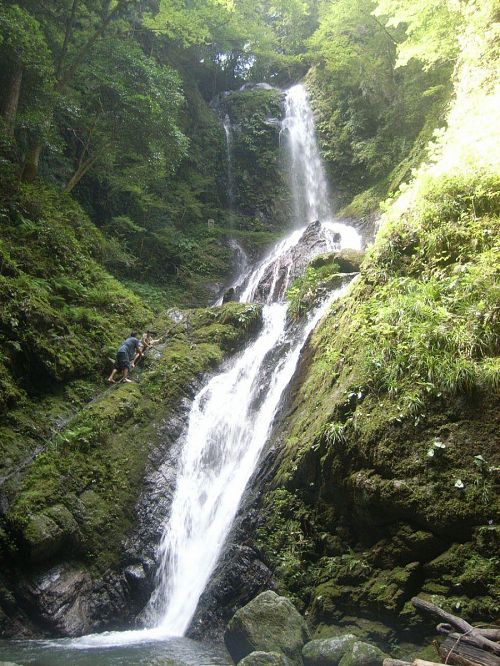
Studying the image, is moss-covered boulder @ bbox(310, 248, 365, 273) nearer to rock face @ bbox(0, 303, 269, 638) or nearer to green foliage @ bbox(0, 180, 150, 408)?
rock face @ bbox(0, 303, 269, 638)

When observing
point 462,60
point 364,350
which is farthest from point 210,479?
point 462,60

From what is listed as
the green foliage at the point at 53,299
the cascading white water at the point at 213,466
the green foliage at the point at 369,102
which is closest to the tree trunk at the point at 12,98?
the green foliage at the point at 53,299

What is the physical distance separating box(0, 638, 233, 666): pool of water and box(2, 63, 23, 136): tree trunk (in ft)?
38.9

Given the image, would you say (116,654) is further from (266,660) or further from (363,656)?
(363,656)

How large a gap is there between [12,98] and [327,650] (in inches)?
549

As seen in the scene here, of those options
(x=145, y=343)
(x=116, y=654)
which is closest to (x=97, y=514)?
(x=116, y=654)

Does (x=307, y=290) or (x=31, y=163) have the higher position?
(x=31, y=163)

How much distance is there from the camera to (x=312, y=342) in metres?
9.23

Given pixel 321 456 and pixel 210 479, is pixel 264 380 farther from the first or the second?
pixel 321 456

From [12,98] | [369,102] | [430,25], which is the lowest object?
[430,25]

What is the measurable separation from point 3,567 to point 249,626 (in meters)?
3.87

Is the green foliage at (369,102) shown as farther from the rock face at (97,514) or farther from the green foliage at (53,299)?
the rock face at (97,514)

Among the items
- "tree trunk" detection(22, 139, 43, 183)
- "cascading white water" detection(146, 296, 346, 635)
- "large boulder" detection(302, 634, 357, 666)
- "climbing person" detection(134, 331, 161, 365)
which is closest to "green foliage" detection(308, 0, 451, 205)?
"cascading white water" detection(146, 296, 346, 635)

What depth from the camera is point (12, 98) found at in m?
12.5
